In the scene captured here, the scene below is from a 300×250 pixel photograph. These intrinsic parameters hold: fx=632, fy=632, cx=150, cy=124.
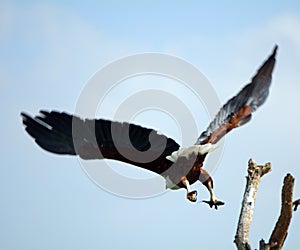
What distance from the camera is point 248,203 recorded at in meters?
9.92

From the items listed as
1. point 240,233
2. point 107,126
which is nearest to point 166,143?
point 107,126

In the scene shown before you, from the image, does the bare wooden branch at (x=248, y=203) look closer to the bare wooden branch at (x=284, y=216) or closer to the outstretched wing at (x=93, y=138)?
the bare wooden branch at (x=284, y=216)

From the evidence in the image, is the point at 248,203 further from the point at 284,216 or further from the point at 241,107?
the point at 241,107

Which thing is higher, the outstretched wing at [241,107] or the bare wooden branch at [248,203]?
the outstretched wing at [241,107]

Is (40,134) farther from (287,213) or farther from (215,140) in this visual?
(287,213)

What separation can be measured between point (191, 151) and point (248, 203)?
1.22 meters

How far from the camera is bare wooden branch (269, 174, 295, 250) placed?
9.57 m

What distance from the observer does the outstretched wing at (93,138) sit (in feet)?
32.2

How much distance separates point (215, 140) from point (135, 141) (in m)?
1.28

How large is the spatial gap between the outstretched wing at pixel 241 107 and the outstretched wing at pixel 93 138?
0.74 m

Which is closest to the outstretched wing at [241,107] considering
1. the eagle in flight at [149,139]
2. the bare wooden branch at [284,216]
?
the eagle in flight at [149,139]

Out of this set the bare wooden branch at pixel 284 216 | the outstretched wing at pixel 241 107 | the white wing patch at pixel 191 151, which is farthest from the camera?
the white wing patch at pixel 191 151

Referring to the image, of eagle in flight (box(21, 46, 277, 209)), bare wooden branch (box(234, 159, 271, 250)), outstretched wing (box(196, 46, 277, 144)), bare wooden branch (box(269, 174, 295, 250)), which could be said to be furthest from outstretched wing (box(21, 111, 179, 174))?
bare wooden branch (box(269, 174, 295, 250))

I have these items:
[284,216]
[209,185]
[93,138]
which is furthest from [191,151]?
[284,216]
